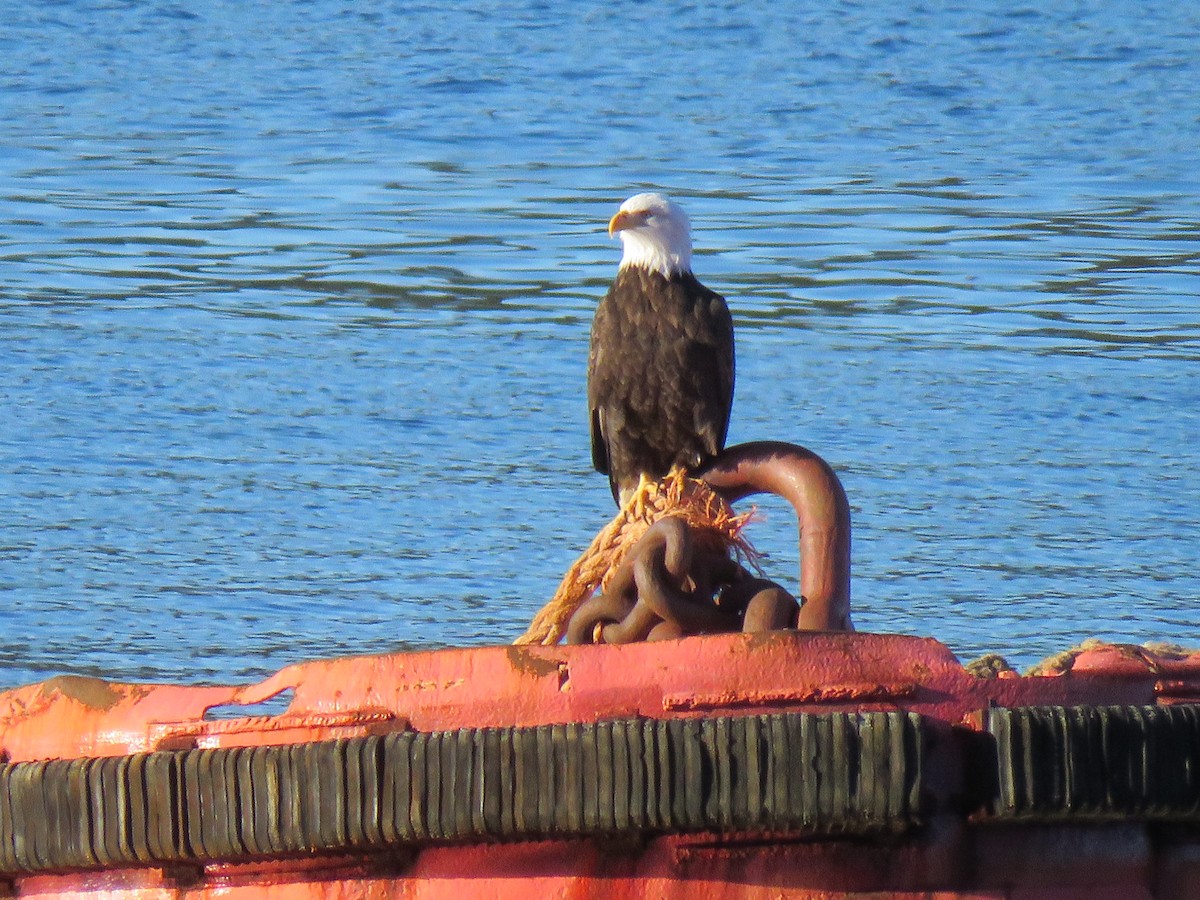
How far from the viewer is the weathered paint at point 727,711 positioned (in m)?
3.16

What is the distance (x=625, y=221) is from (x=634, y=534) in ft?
4.61

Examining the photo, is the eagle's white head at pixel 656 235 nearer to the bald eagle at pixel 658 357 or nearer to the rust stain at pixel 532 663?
the bald eagle at pixel 658 357

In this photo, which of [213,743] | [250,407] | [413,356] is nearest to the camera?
[213,743]

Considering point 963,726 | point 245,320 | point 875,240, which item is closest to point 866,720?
point 963,726

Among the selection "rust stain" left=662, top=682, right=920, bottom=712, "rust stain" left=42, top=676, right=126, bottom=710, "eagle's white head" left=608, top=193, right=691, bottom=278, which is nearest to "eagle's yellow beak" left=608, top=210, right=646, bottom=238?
"eagle's white head" left=608, top=193, right=691, bottom=278

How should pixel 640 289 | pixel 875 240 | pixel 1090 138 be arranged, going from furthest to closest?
pixel 1090 138 < pixel 875 240 < pixel 640 289

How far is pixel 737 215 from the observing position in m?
13.9

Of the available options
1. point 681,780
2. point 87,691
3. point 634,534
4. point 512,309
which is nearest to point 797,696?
point 681,780

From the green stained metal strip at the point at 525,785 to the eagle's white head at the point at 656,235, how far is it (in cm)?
245

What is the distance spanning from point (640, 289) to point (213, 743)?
2367 millimetres

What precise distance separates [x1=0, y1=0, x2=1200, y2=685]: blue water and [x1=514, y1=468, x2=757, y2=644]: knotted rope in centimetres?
241

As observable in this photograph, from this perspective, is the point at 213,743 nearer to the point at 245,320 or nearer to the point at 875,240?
the point at 245,320

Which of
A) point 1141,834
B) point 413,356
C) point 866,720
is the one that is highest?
point 866,720

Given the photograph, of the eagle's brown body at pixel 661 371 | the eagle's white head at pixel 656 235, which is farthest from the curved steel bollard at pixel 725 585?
the eagle's white head at pixel 656 235
